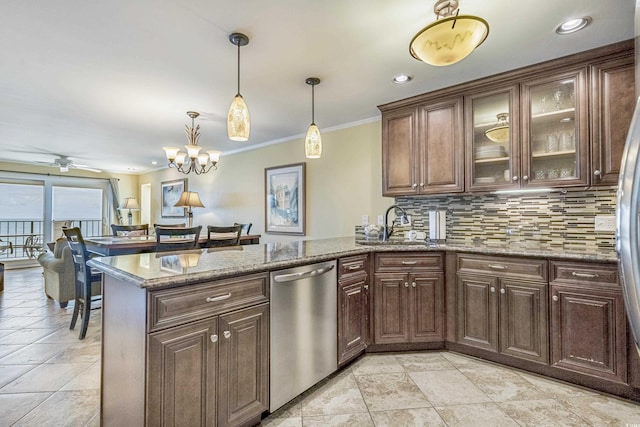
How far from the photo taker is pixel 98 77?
2488 mm

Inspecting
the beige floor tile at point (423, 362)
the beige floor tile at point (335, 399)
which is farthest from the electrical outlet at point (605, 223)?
the beige floor tile at point (335, 399)

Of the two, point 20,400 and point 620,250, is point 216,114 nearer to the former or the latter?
point 20,400

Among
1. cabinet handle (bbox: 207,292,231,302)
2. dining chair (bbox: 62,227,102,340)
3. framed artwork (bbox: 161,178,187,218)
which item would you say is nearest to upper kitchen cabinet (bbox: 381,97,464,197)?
cabinet handle (bbox: 207,292,231,302)

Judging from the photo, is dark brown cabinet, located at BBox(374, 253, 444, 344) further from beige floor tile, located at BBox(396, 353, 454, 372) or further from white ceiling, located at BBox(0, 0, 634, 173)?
white ceiling, located at BBox(0, 0, 634, 173)

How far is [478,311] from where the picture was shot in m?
2.37

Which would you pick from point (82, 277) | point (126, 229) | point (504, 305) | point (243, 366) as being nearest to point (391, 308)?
point (504, 305)

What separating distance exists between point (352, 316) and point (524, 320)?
1254mm

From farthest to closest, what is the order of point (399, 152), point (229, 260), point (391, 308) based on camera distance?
point (399, 152) < point (391, 308) < point (229, 260)

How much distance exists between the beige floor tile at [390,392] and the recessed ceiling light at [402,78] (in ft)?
7.81

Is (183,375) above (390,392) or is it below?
above

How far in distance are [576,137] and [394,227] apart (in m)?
1.72

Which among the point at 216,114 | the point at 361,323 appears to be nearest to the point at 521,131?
the point at 361,323

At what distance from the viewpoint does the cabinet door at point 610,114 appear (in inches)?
80.7

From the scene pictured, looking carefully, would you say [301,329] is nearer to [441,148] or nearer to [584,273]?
[584,273]
